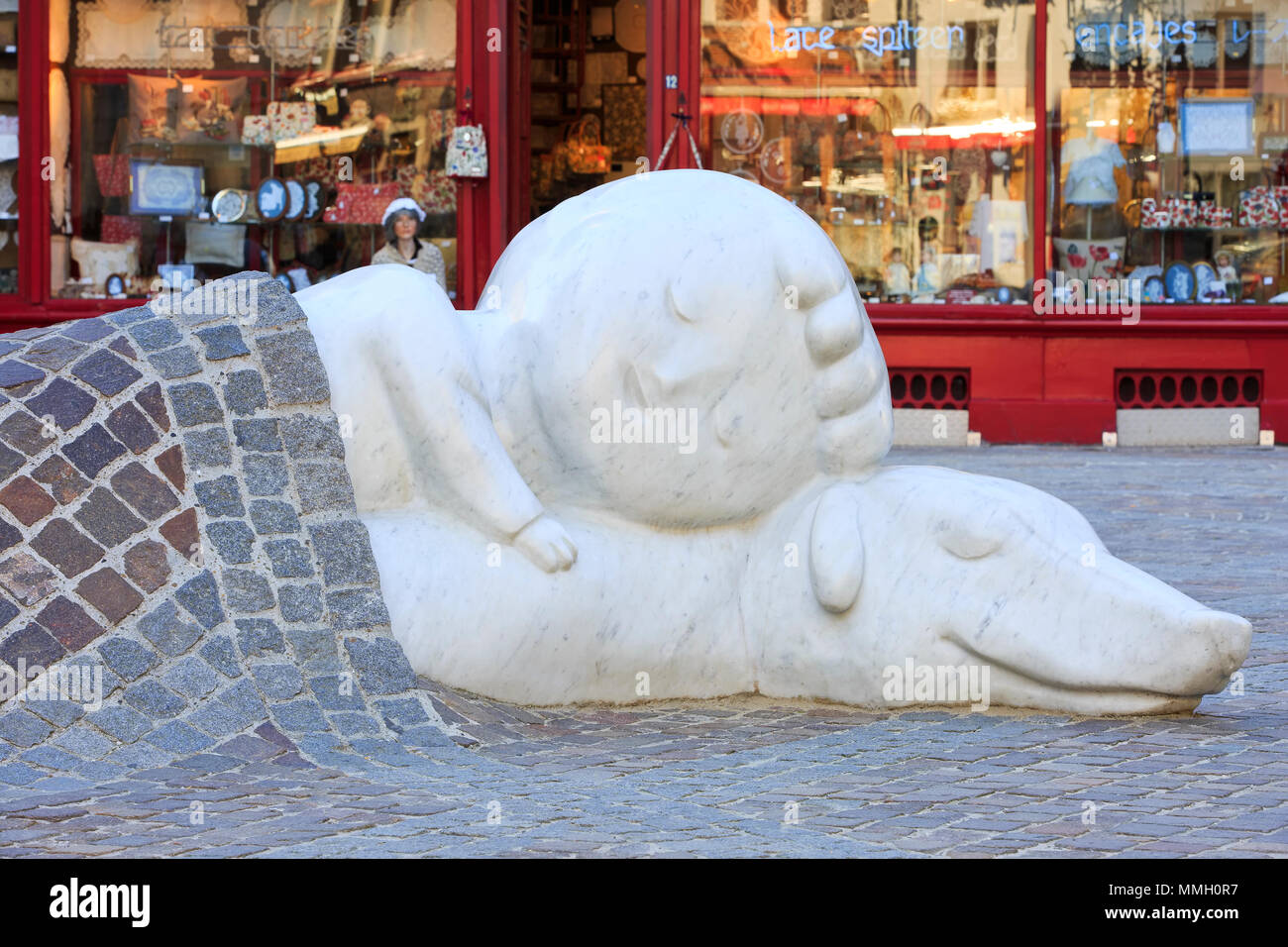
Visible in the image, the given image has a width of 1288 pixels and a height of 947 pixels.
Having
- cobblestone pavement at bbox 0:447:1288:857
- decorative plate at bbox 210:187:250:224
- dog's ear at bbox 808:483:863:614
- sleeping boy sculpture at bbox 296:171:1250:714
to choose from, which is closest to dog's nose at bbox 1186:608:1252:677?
sleeping boy sculpture at bbox 296:171:1250:714

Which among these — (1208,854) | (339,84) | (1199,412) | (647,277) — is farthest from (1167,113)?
(1208,854)

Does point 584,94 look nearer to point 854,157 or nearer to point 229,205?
point 854,157

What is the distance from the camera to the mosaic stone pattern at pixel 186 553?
4.35 meters

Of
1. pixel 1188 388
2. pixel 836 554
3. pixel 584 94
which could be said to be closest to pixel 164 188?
pixel 584 94

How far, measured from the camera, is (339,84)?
42.3 feet

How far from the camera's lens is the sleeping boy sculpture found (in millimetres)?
4918

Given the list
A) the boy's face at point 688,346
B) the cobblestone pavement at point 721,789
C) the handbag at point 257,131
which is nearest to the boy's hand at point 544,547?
the boy's face at point 688,346

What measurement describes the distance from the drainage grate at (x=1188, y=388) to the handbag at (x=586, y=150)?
5139 mm

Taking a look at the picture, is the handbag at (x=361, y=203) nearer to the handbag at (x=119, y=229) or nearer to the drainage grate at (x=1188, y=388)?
the handbag at (x=119, y=229)

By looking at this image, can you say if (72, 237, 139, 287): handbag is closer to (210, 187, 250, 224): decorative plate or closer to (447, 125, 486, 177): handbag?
(210, 187, 250, 224): decorative plate

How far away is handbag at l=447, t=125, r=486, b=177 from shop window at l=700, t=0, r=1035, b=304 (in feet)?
5.33

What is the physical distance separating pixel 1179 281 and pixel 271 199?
21.8ft

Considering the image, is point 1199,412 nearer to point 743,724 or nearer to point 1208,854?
point 743,724

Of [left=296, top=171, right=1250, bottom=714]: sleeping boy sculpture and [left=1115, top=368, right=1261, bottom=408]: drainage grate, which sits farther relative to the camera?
[left=1115, top=368, right=1261, bottom=408]: drainage grate
